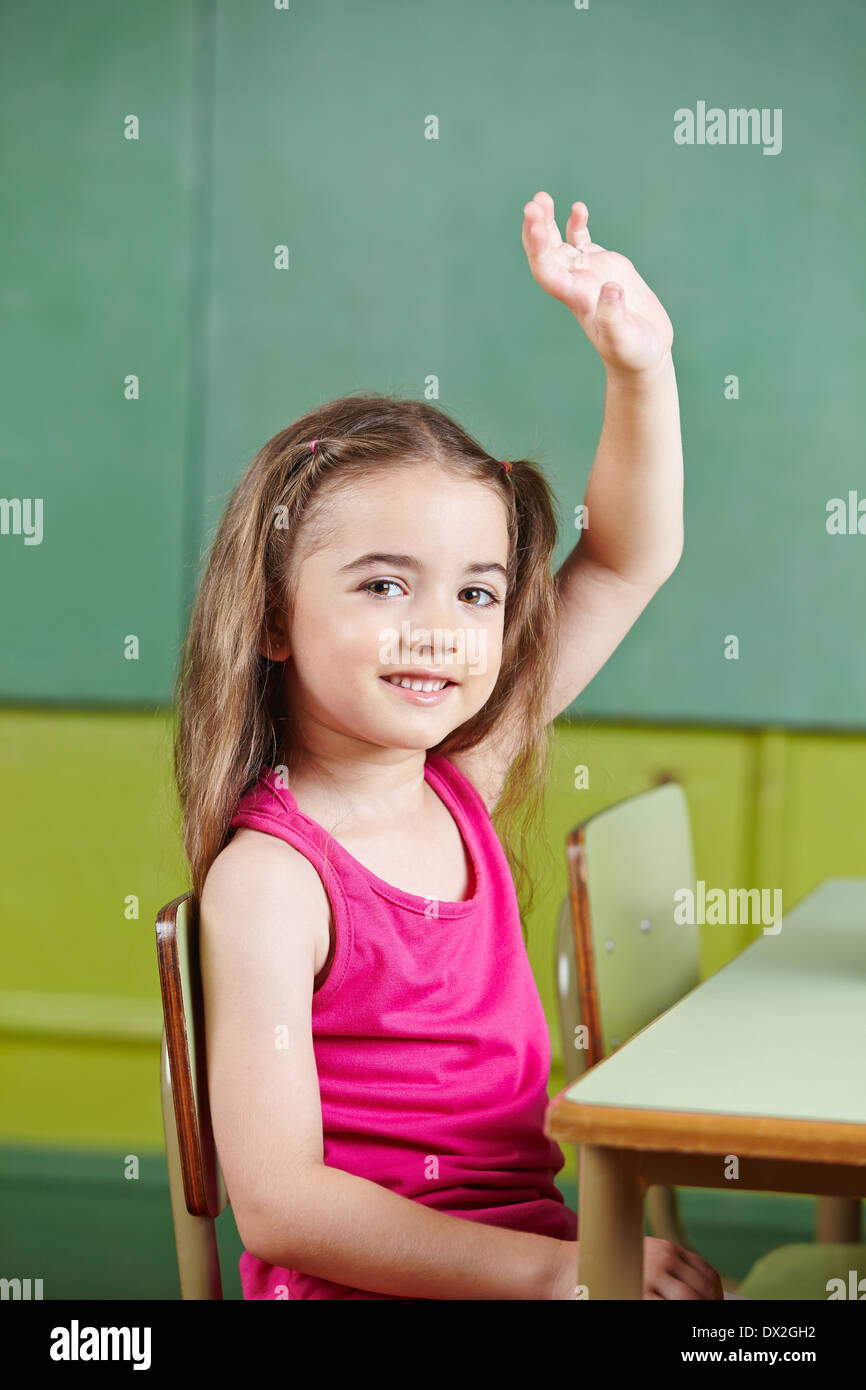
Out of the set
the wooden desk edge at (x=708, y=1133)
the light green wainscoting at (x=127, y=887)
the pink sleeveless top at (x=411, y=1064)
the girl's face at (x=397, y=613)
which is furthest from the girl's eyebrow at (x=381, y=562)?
the light green wainscoting at (x=127, y=887)

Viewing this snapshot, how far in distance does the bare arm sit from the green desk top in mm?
165

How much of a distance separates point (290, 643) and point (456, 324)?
4.82ft

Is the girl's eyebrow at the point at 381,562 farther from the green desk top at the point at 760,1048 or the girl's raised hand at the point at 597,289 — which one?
the green desk top at the point at 760,1048

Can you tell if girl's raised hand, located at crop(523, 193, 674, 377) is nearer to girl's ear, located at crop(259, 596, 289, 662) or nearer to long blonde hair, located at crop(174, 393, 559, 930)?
long blonde hair, located at crop(174, 393, 559, 930)

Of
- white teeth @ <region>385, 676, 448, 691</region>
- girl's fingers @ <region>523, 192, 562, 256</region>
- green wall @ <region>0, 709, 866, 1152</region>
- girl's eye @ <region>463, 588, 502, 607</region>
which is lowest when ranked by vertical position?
green wall @ <region>0, 709, 866, 1152</region>

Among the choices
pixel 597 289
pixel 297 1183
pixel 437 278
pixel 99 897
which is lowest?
pixel 99 897

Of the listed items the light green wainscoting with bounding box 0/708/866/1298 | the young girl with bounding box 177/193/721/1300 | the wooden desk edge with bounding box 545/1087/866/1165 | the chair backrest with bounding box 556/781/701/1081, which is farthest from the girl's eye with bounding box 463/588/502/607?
the light green wainscoting with bounding box 0/708/866/1298

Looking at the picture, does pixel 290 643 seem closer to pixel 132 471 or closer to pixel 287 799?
pixel 287 799

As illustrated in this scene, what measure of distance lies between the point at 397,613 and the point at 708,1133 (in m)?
0.43

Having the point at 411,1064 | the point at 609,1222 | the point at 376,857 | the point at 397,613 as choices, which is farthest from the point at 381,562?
the point at 609,1222

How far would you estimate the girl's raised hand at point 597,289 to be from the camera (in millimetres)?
1012

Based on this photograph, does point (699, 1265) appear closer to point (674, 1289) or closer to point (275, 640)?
point (674, 1289)

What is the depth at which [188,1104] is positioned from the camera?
89 centimetres

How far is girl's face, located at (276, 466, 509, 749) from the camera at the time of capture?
0.97 metres
